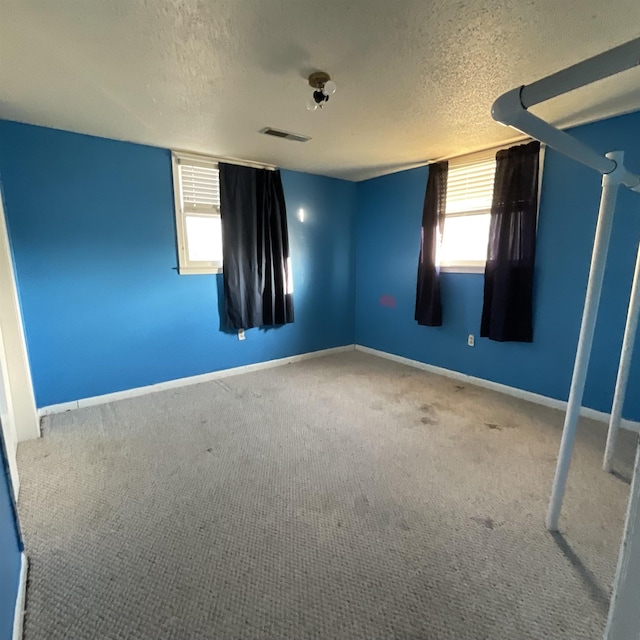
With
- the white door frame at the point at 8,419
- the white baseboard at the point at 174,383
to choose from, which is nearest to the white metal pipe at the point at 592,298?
the white door frame at the point at 8,419

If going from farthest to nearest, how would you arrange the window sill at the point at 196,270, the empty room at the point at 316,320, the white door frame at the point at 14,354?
the window sill at the point at 196,270 → the white door frame at the point at 14,354 → the empty room at the point at 316,320

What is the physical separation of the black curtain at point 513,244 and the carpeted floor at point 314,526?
2.54ft

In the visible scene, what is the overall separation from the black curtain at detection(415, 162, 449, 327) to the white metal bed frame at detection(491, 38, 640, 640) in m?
1.76

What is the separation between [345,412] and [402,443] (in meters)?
0.58

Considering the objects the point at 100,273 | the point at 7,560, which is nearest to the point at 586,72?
the point at 7,560

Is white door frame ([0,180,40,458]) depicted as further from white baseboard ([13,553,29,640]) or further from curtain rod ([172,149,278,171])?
curtain rod ([172,149,278,171])

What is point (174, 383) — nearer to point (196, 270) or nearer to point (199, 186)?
point (196, 270)

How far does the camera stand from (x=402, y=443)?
2258 mm

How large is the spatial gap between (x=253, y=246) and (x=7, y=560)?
9.34 ft

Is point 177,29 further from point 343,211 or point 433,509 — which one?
point 343,211

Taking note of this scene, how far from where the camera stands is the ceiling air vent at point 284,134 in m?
2.55

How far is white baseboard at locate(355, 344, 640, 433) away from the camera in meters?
2.55

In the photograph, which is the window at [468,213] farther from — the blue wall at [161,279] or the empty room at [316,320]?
the blue wall at [161,279]

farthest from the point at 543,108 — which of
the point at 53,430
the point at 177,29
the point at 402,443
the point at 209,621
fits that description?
the point at 53,430
